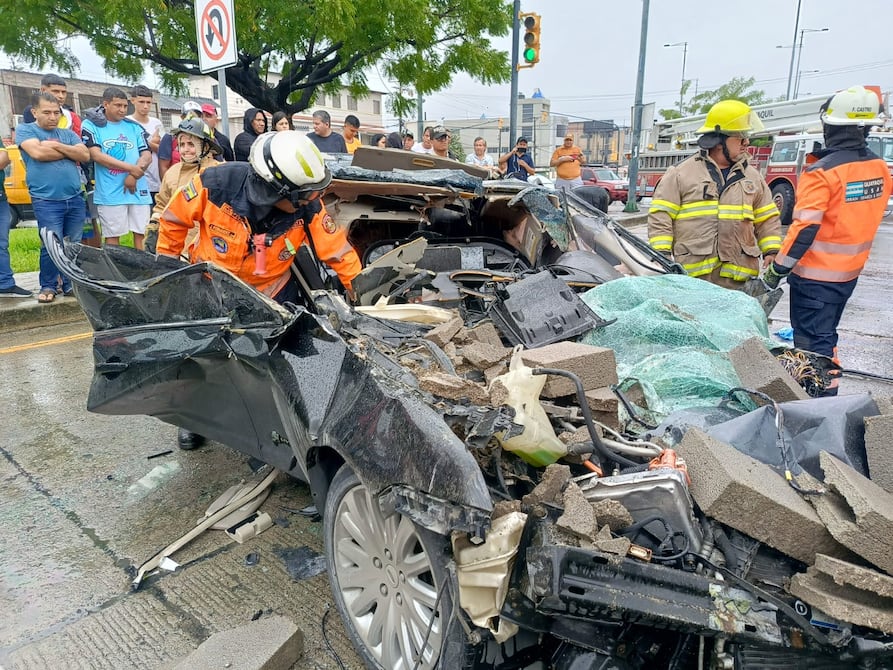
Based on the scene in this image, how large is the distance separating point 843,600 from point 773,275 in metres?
2.94

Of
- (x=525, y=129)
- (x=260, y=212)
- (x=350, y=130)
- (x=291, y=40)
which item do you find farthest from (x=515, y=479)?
(x=525, y=129)

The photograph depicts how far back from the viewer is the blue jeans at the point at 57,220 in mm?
5973

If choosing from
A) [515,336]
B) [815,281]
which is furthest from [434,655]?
[815,281]

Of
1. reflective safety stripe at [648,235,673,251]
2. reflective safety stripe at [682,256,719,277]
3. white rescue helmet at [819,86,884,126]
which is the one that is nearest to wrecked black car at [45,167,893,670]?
reflective safety stripe at [648,235,673,251]

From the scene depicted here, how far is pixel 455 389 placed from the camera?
1959mm

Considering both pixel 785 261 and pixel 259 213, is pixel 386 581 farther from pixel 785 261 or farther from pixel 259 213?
pixel 785 261

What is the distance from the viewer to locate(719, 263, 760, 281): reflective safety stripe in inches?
171

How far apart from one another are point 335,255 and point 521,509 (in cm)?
232

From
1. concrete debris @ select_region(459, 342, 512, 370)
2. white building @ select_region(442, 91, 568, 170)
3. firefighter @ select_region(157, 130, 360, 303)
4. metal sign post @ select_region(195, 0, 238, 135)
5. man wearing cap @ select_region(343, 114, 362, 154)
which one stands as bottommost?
concrete debris @ select_region(459, 342, 512, 370)

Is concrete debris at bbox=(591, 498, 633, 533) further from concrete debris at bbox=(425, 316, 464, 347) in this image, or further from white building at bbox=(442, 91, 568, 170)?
white building at bbox=(442, 91, 568, 170)

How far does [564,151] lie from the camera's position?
38.2ft

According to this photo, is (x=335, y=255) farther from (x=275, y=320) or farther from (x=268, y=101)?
(x=268, y=101)

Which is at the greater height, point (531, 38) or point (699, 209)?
point (531, 38)

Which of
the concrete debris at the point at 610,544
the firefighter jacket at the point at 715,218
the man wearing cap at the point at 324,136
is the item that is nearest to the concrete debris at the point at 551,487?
the concrete debris at the point at 610,544
